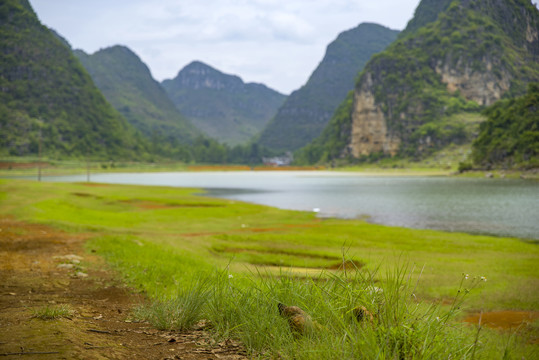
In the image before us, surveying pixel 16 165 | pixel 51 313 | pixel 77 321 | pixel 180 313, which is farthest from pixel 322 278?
pixel 16 165

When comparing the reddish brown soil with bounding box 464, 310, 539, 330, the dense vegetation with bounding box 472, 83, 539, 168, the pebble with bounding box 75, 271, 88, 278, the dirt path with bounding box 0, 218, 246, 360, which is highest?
the dense vegetation with bounding box 472, 83, 539, 168

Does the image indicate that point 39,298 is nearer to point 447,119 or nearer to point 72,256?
point 72,256

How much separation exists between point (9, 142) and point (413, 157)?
7088 inches

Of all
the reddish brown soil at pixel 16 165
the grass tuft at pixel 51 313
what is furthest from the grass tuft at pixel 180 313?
the reddish brown soil at pixel 16 165

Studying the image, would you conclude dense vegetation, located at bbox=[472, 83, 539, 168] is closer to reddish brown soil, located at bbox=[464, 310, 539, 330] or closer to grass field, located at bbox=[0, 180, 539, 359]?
grass field, located at bbox=[0, 180, 539, 359]

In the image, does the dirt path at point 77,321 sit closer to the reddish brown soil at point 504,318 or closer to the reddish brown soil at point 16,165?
the reddish brown soil at point 504,318

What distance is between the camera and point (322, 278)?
24.1 ft

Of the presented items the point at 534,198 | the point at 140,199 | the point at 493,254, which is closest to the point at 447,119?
the point at 534,198

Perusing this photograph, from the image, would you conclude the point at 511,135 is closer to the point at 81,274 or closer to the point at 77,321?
the point at 81,274

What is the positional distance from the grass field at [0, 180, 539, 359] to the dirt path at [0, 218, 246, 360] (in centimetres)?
42

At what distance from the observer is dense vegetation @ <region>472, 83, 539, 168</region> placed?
9425 cm

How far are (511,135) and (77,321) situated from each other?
11934 centimetres

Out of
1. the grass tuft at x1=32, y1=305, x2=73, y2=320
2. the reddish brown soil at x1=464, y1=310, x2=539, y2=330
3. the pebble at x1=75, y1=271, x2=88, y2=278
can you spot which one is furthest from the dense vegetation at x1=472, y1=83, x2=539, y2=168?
the grass tuft at x1=32, y1=305, x2=73, y2=320

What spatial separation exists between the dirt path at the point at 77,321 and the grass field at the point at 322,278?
0.42m
